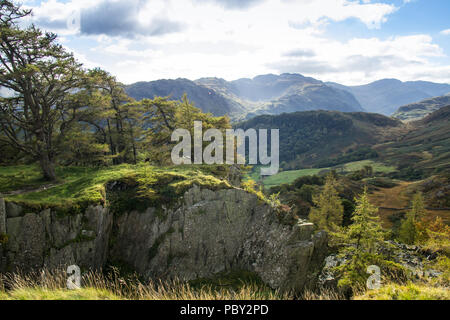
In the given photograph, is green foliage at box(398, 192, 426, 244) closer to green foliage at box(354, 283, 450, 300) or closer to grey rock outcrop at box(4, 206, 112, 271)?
green foliage at box(354, 283, 450, 300)

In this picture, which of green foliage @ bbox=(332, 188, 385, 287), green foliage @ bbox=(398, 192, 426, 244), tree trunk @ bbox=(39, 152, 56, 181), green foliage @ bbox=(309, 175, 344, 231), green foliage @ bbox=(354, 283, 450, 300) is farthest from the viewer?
green foliage @ bbox=(398, 192, 426, 244)

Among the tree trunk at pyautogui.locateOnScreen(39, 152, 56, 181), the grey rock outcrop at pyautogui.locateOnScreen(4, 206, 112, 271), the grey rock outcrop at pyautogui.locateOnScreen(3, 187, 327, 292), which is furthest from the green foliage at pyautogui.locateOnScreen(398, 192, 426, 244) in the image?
the tree trunk at pyautogui.locateOnScreen(39, 152, 56, 181)

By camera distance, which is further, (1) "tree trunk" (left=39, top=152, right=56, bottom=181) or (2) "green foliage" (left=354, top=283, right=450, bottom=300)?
(1) "tree trunk" (left=39, top=152, right=56, bottom=181)

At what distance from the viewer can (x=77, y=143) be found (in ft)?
92.7

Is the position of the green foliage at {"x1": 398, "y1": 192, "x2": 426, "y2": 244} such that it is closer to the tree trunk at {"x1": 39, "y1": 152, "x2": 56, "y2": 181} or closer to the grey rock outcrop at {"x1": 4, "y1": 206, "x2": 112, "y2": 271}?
the grey rock outcrop at {"x1": 4, "y1": 206, "x2": 112, "y2": 271}

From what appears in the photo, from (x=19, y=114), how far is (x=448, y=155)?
209m

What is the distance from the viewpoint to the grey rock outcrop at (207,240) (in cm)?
1652

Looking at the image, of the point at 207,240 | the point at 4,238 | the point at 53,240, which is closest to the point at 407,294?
the point at 207,240

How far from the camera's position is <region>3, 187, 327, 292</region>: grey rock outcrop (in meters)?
16.5

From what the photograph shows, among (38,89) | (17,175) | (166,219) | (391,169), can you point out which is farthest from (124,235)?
(391,169)

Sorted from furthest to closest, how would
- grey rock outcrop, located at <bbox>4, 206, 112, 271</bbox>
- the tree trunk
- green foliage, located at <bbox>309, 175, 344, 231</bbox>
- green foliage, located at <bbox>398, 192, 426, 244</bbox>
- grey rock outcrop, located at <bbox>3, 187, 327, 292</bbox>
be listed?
green foliage, located at <bbox>398, 192, 426, 244</bbox> < green foliage, located at <bbox>309, 175, 344, 231</bbox> < the tree trunk < grey rock outcrop, located at <bbox>3, 187, 327, 292</bbox> < grey rock outcrop, located at <bbox>4, 206, 112, 271</bbox>

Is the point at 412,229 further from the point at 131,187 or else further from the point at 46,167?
the point at 46,167

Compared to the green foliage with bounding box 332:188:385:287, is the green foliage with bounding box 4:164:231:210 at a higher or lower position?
higher

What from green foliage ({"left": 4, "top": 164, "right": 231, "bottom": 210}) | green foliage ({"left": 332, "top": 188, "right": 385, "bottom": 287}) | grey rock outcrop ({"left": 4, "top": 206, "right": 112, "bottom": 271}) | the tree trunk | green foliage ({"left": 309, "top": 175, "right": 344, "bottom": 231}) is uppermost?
the tree trunk
